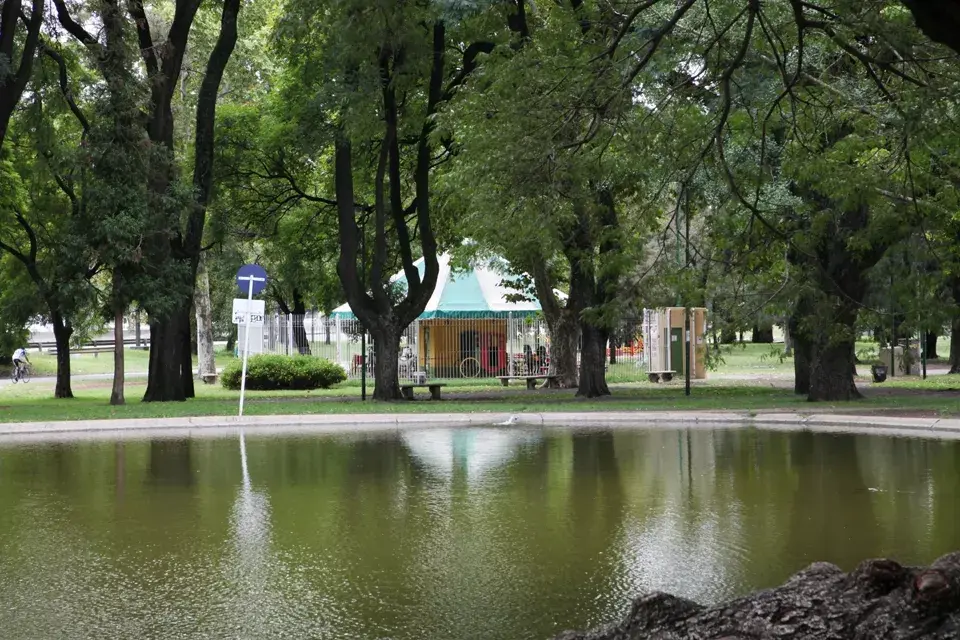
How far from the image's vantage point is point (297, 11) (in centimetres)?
2569

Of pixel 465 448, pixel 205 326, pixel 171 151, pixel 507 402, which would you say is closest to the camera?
pixel 465 448

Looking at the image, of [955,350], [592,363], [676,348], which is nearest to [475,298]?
[676,348]

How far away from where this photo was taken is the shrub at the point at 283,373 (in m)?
36.1

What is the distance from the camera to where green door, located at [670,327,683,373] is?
41.6 metres

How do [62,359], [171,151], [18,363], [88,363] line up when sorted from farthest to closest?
[88,363]
[18,363]
[62,359]
[171,151]

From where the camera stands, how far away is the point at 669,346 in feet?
135

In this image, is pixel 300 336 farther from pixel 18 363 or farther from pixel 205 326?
pixel 18 363

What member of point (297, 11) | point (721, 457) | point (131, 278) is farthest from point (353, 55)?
point (721, 457)

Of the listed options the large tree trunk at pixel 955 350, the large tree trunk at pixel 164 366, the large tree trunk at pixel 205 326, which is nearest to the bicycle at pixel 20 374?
the large tree trunk at pixel 205 326

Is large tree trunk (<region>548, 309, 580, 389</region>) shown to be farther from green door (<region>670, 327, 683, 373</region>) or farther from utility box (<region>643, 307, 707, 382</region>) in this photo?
green door (<region>670, 327, 683, 373</region>)

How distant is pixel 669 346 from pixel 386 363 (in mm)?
16404

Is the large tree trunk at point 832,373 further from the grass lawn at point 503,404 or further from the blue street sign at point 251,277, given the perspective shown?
the blue street sign at point 251,277

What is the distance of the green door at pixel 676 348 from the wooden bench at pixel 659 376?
141 centimetres

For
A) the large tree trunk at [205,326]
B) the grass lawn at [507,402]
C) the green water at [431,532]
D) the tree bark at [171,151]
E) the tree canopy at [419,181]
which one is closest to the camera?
the green water at [431,532]
